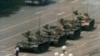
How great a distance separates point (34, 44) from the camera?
92.8 m

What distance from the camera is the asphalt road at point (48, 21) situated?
3780 inches

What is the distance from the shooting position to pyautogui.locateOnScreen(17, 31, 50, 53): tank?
303 ft

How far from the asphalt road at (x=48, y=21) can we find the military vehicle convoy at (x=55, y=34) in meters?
1.08

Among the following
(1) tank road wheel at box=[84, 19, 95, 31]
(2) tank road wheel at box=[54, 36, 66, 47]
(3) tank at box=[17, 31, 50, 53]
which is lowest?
(1) tank road wheel at box=[84, 19, 95, 31]

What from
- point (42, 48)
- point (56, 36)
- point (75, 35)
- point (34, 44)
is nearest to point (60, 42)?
point (56, 36)

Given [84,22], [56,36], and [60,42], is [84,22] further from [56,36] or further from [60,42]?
[60,42]

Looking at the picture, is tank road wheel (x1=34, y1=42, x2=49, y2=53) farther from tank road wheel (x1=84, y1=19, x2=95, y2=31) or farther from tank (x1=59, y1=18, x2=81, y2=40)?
tank road wheel (x1=84, y1=19, x2=95, y2=31)

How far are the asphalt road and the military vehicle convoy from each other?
108 cm

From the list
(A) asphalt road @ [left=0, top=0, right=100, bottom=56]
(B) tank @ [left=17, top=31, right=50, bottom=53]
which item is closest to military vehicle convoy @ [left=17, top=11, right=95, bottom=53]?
(B) tank @ [left=17, top=31, right=50, bottom=53]

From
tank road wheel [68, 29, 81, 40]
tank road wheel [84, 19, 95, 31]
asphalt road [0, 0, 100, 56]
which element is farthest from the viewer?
tank road wheel [84, 19, 95, 31]

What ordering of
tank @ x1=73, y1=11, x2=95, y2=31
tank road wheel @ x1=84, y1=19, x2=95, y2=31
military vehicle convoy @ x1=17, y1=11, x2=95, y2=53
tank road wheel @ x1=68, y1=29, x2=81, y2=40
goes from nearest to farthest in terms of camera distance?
military vehicle convoy @ x1=17, y1=11, x2=95, y2=53
tank road wheel @ x1=68, y1=29, x2=81, y2=40
tank @ x1=73, y1=11, x2=95, y2=31
tank road wheel @ x1=84, y1=19, x2=95, y2=31

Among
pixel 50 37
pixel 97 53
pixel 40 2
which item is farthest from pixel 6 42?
pixel 40 2

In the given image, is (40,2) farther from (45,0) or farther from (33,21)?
(33,21)

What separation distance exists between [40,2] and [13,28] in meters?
23.6
